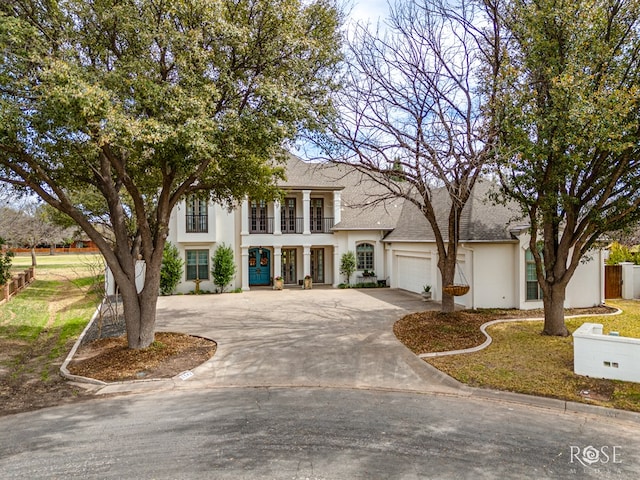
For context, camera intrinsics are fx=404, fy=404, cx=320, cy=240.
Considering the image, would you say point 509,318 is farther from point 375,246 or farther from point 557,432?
point 375,246

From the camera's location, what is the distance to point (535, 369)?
874 cm

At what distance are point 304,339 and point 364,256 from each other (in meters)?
13.0

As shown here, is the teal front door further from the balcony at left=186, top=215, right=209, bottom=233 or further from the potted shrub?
the potted shrub

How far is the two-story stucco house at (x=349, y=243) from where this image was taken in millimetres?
15945

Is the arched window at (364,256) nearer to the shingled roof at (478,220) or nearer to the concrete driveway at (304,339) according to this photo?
the shingled roof at (478,220)

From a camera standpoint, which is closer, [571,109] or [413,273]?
[571,109]

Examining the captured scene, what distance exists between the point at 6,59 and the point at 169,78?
3018 millimetres

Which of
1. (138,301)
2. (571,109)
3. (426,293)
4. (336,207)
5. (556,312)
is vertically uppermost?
(571,109)

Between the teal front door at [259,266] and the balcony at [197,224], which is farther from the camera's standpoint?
the teal front door at [259,266]

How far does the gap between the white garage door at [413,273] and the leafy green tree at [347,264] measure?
270 centimetres

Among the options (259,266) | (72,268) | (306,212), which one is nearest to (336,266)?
(306,212)

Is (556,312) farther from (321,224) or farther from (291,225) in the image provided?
(291,225)

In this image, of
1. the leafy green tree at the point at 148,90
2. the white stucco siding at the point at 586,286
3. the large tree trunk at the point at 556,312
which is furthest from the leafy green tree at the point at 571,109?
the white stucco siding at the point at 586,286

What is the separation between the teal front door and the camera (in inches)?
965
